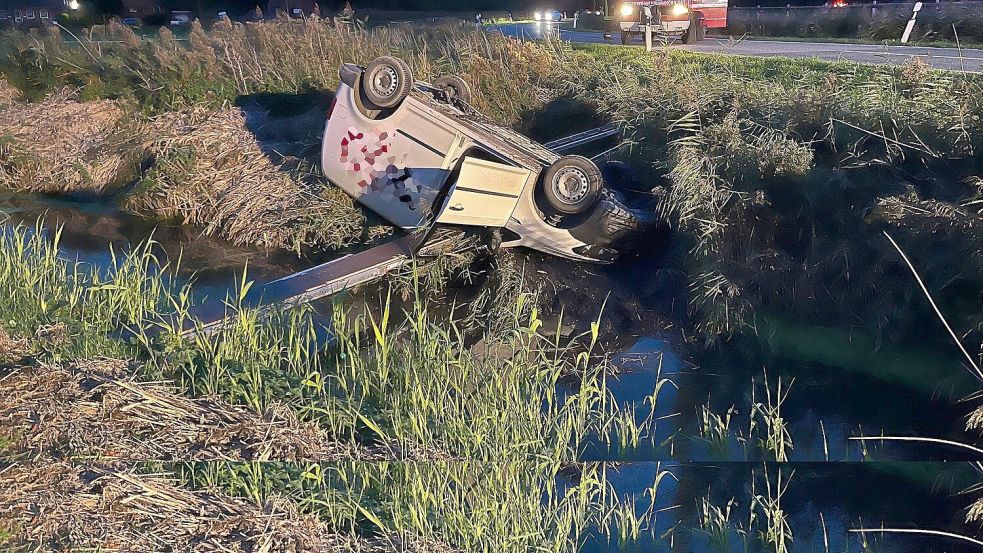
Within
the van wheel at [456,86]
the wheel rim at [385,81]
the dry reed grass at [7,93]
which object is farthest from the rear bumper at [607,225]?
the dry reed grass at [7,93]

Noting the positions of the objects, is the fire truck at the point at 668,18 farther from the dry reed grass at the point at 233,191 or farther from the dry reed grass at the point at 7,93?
the dry reed grass at the point at 7,93

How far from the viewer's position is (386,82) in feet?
29.5

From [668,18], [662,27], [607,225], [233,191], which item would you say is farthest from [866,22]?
[233,191]

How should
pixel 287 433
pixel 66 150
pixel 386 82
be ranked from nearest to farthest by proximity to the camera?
pixel 287 433 → pixel 386 82 → pixel 66 150

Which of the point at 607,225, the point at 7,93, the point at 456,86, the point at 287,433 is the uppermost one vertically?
the point at 456,86

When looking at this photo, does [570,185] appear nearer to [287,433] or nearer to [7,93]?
[287,433]

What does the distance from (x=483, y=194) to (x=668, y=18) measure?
14049 millimetres

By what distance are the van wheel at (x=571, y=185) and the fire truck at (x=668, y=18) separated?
11.1 m

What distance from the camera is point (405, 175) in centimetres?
893

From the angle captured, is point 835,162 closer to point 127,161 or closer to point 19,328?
point 19,328

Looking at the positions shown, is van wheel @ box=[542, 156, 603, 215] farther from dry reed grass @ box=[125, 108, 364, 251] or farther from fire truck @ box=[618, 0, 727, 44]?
fire truck @ box=[618, 0, 727, 44]

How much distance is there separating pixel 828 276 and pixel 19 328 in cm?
574

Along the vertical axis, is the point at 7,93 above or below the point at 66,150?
above

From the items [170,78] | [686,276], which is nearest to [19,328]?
[686,276]
